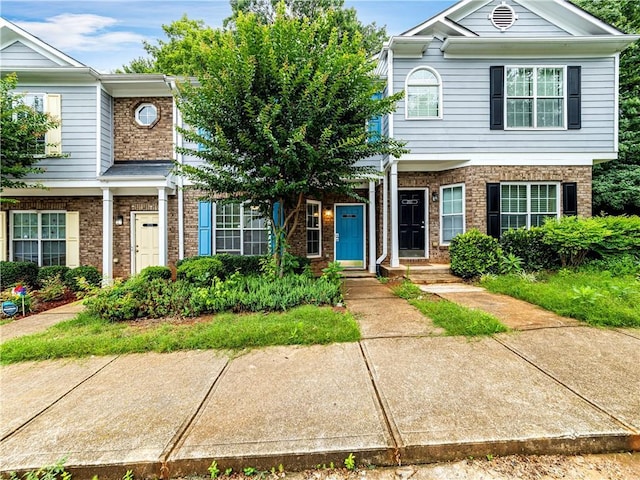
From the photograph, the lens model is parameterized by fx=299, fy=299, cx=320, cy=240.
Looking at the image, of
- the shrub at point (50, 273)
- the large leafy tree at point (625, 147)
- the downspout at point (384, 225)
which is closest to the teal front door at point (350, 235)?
the downspout at point (384, 225)

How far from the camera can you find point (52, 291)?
6.68m

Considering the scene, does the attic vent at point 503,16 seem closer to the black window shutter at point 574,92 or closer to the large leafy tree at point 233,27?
the black window shutter at point 574,92

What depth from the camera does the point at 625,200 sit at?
10.3 meters

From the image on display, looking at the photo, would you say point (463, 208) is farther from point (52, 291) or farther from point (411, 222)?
point (52, 291)

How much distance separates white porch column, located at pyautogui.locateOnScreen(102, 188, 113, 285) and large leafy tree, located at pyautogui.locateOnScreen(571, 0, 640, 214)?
15.9 metres

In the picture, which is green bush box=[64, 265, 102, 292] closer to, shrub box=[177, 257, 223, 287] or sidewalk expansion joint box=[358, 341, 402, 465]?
shrub box=[177, 257, 223, 287]

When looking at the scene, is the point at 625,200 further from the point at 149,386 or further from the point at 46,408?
the point at 46,408

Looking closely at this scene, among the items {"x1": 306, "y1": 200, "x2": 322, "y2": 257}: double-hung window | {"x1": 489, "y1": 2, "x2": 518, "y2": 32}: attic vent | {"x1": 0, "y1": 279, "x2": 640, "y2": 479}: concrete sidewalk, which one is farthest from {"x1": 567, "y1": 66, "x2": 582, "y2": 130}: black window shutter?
{"x1": 306, "y1": 200, "x2": 322, "y2": 257}: double-hung window

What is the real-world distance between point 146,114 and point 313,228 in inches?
243

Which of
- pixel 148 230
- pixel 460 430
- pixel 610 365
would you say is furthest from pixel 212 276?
pixel 610 365

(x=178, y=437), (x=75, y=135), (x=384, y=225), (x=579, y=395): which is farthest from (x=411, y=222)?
(x=75, y=135)

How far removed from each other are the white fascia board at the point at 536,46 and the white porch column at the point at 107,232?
10.0 metres

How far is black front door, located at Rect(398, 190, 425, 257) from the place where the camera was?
30.1 ft

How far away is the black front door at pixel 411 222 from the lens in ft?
30.1
